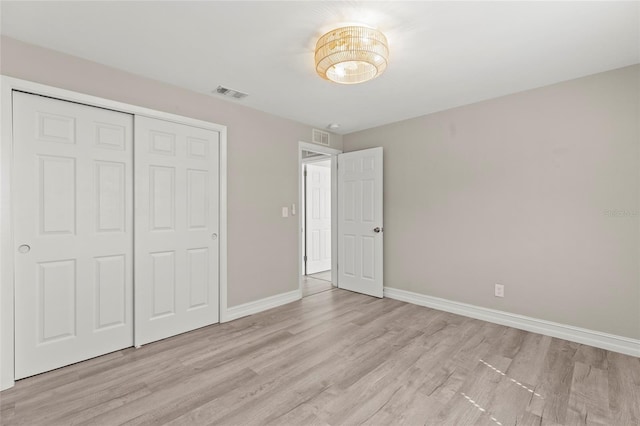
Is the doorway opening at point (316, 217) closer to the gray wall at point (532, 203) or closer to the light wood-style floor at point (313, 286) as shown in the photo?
the light wood-style floor at point (313, 286)

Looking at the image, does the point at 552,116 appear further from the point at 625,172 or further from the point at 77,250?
the point at 77,250

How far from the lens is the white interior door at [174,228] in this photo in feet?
8.90

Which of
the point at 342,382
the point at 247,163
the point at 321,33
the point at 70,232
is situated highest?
the point at 321,33

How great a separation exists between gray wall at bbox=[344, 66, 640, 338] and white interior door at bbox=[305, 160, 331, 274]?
2.00 meters

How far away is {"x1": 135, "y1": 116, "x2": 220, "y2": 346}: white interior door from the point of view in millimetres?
2713

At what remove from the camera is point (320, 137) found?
4355 mm

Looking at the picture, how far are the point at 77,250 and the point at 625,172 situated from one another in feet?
14.9

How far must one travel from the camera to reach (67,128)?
91.7 inches

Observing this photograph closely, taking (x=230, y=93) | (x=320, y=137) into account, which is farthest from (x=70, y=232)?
(x=320, y=137)

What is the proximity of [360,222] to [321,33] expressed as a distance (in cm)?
274

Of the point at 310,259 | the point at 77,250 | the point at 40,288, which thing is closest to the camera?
the point at 40,288

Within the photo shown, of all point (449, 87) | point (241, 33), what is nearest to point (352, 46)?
point (241, 33)

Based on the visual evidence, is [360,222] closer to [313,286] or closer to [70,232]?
[313,286]

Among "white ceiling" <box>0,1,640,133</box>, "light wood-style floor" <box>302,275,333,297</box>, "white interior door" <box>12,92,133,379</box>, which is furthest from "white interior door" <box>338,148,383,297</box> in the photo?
"white interior door" <box>12,92,133,379</box>
